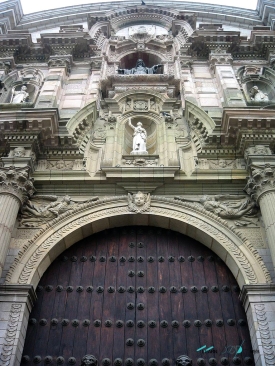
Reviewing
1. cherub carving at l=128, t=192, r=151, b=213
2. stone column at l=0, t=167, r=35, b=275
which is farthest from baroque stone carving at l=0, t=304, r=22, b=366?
cherub carving at l=128, t=192, r=151, b=213

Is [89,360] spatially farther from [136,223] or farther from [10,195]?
[10,195]

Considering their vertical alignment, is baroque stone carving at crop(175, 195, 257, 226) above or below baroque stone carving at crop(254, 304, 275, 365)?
above

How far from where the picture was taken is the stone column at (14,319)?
260 inches

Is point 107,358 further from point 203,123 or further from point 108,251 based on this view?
point 203,123

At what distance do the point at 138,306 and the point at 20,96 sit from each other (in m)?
8.19

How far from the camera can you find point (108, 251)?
8867mm

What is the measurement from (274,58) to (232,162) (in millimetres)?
6465

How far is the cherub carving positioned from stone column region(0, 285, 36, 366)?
9.67 feet

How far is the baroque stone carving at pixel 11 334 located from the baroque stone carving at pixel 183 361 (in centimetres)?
301

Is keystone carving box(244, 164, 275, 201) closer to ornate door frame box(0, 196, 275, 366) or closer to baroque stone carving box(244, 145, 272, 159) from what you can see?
baroque stone carving box(244, 145, 272, 159)

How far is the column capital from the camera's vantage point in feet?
28.0

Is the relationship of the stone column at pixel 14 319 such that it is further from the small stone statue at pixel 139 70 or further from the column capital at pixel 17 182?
the small stone statue at pixel 139 70

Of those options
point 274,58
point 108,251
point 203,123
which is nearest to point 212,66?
point 274,58

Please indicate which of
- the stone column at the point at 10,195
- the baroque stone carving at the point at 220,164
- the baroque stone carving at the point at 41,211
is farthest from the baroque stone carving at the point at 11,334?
the baroque stone carving at the point at 220,164
